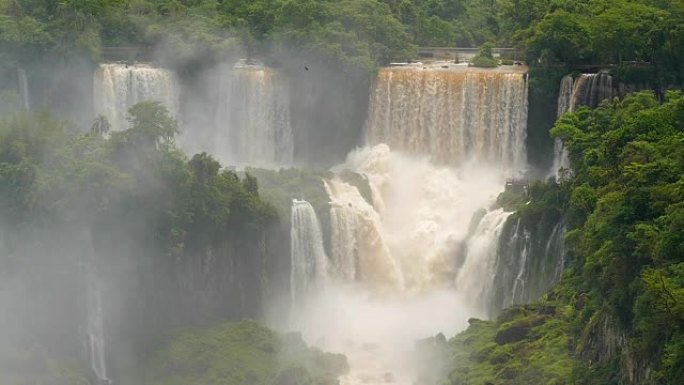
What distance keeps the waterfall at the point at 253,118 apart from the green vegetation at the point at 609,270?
14514 mm

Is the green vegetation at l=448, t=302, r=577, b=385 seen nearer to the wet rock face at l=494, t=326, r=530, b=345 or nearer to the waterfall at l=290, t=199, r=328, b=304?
the wet rock face at l=494, t=326, r=530, b=345

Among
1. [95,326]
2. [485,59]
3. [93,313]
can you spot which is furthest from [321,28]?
[95,326]

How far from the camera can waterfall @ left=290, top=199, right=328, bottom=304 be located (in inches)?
2288

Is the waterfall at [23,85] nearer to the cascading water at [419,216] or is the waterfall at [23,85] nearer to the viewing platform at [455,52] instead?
the cascading water at [419,216]

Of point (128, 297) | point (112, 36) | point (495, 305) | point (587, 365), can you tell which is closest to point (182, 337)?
point (128, 297)

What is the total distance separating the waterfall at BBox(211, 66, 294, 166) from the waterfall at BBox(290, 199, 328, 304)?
8.17 meters

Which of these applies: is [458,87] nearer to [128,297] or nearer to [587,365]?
[128,297]

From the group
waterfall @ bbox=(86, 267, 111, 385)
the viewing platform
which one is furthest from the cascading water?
waterfall @ bbox=(86, 267, 111, 385)

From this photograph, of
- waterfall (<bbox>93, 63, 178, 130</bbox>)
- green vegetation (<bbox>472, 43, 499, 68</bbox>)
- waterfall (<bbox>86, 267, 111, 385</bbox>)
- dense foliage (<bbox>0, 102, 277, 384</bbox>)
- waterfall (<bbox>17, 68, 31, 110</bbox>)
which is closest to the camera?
dense foliage (<bbox>0, 102, 277, 384</bbox>)

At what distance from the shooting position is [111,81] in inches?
2552

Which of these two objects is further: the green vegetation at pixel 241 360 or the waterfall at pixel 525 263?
the waterfall at pixel 525 263

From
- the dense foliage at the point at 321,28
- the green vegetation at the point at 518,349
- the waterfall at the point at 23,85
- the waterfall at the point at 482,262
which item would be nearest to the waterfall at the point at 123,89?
the dense foliage at the point at 321,28

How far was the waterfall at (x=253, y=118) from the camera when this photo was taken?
65.8 meters

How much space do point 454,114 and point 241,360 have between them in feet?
53.4
